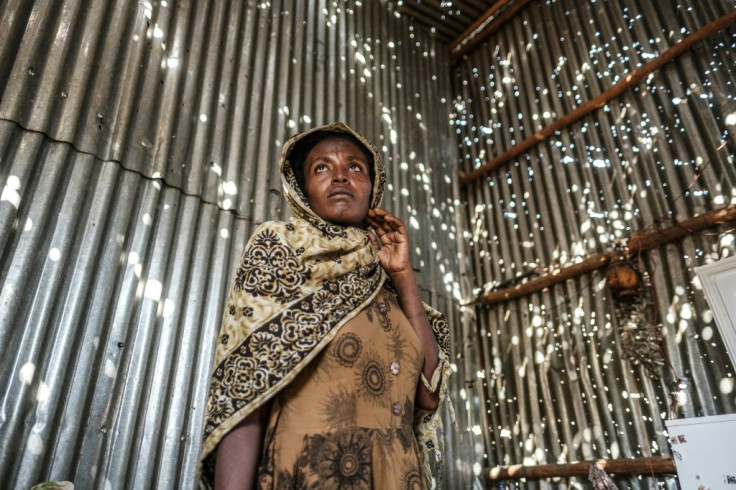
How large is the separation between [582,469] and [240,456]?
3.84m

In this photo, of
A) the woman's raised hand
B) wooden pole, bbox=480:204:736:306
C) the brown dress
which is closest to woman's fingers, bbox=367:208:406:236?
the woman's raised hand

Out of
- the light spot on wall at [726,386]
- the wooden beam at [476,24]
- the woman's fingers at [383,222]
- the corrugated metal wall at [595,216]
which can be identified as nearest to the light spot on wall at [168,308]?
the woman's fingers at [383,222]

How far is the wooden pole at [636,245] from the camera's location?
12.5 ft

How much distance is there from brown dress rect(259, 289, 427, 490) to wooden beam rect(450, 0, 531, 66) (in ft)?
Result: 20.1

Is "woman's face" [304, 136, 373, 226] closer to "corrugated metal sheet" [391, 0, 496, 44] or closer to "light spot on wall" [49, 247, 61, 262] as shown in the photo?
"light spot on wall" [49, 247, 61, 262]

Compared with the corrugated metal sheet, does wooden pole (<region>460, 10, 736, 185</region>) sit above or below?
below

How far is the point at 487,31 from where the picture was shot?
6586mm

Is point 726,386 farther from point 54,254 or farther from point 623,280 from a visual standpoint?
point 54,254

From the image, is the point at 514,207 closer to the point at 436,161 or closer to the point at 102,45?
the point at 436,161

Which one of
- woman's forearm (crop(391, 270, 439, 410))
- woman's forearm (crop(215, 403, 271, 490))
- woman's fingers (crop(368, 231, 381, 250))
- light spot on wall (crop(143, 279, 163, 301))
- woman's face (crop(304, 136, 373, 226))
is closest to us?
woman's forearm (crop(215, 403, 271, 490))

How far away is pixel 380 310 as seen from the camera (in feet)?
4.94

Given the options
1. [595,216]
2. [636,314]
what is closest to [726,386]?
[636,314]

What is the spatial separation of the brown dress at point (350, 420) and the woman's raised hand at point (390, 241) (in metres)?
0.31

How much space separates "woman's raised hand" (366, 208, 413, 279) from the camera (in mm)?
1736
